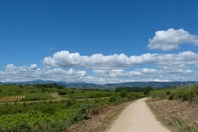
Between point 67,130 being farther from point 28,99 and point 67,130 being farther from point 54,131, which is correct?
point 28,99

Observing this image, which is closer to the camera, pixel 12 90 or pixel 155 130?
pixel 155 130

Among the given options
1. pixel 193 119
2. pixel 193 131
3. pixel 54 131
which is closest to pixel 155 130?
pixel 193 131

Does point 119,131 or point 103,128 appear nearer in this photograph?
point 119,131

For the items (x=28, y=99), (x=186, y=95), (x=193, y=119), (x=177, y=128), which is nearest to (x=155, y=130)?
(x=177, y=128)

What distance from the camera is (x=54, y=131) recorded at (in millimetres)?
19125

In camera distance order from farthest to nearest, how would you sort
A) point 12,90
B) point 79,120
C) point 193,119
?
1. point 12,90
2. point 79,120
3. point 193,119

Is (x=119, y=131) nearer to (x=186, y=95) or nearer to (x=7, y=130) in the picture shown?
(x=7, y=130)

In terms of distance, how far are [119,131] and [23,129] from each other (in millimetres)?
6107

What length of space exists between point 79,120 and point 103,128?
596 cm

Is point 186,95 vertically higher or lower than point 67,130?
higher

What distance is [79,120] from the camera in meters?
25.2

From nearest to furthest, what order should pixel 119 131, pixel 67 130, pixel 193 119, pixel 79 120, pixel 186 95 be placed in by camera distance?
pixel 119 131
pixel 67 130
pixel 193 119
pixel 79 120
pixel 186 95

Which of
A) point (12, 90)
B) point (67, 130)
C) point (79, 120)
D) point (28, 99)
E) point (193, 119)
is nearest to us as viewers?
point (67, 130)

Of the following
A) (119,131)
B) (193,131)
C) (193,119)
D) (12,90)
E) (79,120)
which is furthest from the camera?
(12,90)
